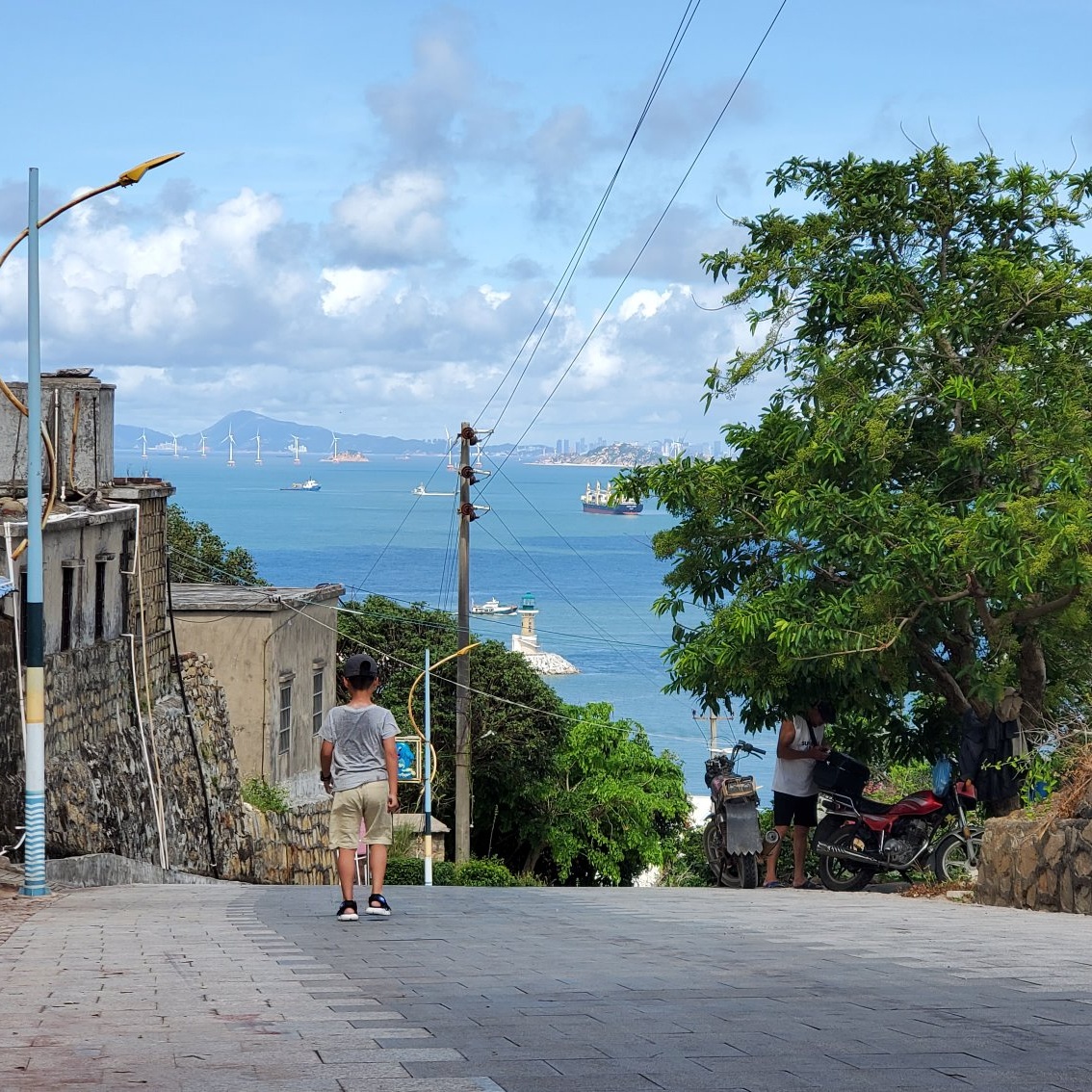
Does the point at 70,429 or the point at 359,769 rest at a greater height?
the point at 70,429

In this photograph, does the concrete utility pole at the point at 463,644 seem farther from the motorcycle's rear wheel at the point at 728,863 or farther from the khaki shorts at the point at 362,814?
the khaki shorts at the point at 362,814

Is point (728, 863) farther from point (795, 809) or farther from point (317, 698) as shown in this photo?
point (317, 698)

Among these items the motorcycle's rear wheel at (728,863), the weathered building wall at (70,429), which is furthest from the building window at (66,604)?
the motorcycle's rear wheel at (728,863)

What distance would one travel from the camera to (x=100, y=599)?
22125 millimetres

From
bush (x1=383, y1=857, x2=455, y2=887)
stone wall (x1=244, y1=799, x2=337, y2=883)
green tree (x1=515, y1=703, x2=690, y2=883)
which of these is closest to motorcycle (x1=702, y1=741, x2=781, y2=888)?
stone wall (x1=244, y1=799, x2=337, y2=883)

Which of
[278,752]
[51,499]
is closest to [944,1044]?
[51,499]

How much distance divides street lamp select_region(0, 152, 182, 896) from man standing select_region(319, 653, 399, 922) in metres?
4.17

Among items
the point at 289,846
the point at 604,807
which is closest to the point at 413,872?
the point at 289,846

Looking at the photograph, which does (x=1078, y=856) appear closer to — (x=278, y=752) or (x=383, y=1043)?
(x=383, y=1043)

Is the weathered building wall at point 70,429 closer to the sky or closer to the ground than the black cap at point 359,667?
closer to the sky

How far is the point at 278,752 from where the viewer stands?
32094 millimetres

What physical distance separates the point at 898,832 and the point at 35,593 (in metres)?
8.31

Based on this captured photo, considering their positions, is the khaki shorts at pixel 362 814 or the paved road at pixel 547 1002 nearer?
the paved road at pixel 547 1002

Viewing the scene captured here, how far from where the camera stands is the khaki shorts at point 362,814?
1002 cm
